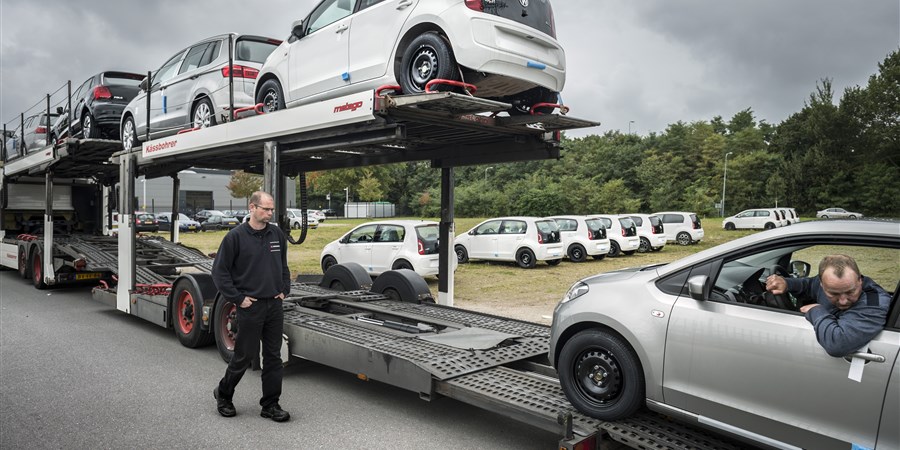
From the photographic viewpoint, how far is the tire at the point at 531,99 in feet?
20.0

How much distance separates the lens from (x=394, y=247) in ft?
44.2

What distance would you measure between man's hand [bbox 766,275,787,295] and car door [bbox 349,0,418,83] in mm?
3728

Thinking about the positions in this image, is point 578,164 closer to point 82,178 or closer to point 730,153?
point 730,153

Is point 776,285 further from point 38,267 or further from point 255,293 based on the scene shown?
point 38,267

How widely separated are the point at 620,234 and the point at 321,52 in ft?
49.6

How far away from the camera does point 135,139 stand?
9695 mm

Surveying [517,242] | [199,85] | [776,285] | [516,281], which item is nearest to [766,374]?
[776,285]

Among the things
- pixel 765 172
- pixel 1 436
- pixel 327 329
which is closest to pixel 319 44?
pixel 327 329

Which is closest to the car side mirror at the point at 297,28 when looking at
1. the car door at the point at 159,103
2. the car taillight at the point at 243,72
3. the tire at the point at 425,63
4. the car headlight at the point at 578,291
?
the car taillight at the point at 243,72

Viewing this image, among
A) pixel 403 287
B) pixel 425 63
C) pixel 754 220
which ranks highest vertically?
pixel 425 63

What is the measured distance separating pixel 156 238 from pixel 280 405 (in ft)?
27.3

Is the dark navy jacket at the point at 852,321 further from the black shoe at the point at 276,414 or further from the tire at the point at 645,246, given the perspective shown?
the tire at the point at 645,246

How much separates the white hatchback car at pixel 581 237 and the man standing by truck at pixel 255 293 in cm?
1399

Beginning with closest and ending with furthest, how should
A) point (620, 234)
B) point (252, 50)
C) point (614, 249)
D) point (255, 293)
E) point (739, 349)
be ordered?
point (739, 349)
point (255, 293)
point (252, 50)
point (620, 234)
point (614, 249)
